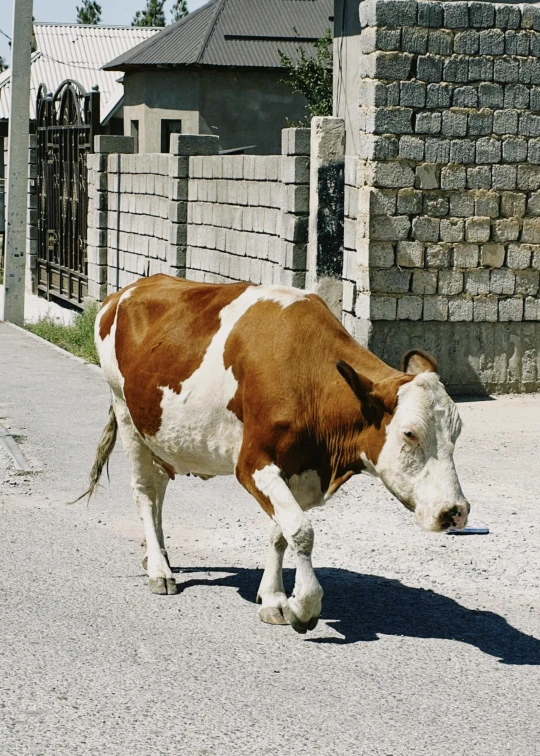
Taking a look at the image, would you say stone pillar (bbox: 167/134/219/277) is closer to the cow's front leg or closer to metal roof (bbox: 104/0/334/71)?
the cow's front leg

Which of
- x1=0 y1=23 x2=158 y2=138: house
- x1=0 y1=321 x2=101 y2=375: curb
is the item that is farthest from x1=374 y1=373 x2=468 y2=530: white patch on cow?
x1=0 y1=23 x2=158 y2=138: house

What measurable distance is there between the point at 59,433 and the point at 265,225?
15.2 feet

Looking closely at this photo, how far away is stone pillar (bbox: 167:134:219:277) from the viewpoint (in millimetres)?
17875

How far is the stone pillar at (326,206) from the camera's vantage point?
13.6 metres

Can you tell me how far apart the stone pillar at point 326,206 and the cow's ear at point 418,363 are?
25.4 ft

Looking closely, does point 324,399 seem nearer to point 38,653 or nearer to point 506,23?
point 38,653

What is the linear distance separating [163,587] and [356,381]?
1699 mm

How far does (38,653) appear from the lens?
19.1 ft

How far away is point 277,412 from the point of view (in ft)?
20.2

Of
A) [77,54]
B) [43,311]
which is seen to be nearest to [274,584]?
[43,311]

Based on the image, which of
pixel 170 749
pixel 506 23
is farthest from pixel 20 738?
pixel 506 23

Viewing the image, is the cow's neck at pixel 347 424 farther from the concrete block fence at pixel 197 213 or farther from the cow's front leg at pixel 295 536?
the concrete block fence at pixel 197 213

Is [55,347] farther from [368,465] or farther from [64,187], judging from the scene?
[368,465]

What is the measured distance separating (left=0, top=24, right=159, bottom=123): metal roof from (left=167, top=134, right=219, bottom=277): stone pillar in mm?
35871
